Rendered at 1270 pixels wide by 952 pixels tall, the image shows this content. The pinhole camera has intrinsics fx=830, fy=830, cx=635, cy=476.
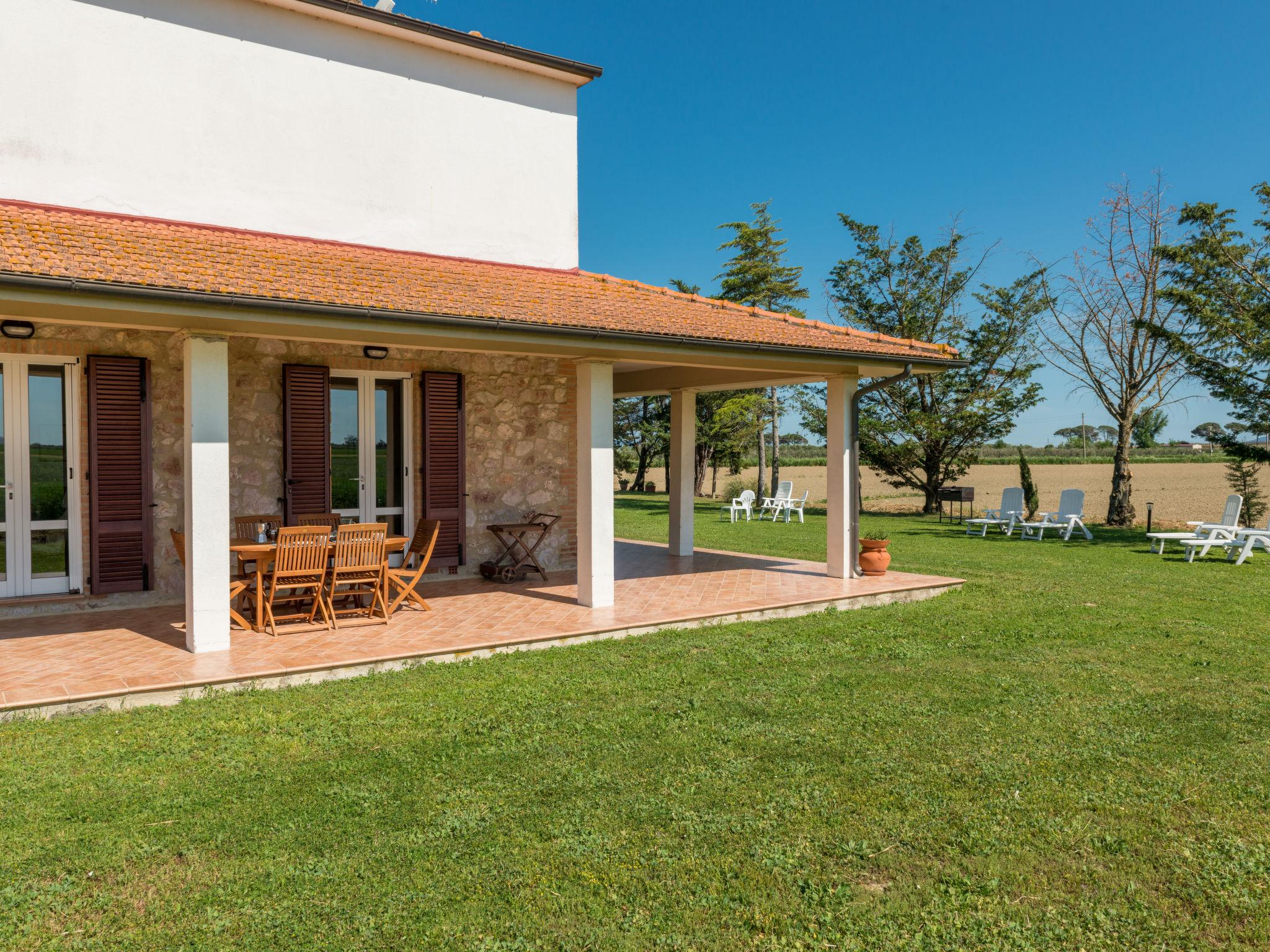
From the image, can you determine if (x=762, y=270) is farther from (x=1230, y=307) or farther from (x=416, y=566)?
(x=416, y=566)

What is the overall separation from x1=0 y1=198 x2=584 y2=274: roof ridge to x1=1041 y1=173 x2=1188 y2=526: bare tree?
16377mm

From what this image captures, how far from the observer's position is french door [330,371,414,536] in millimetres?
9898

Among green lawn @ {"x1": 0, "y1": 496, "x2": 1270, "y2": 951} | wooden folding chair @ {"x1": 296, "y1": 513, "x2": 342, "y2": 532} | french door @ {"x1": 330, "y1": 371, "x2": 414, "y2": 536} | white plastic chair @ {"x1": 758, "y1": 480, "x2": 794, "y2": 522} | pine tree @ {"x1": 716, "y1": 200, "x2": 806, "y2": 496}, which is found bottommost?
green lawn @ {"x1": 0, "y1": 496, "x2": 1270, "y2": 951}

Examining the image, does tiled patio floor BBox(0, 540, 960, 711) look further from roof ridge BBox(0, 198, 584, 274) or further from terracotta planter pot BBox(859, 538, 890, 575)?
roof ridge BBox(0, 198, 584, 274)

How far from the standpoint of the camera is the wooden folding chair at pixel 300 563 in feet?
24.0

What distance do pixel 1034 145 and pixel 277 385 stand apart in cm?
2203

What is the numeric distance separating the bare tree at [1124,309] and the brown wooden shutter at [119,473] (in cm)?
2063

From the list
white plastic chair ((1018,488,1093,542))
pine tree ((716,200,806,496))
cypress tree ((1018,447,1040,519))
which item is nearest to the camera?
white plastic chair ((1018,488,1093,542))

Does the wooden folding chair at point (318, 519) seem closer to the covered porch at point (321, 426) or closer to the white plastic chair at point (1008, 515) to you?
the covered porch at point (321, 426)

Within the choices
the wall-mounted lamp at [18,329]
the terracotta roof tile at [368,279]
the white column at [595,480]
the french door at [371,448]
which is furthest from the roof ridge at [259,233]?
the white column at [595,480]

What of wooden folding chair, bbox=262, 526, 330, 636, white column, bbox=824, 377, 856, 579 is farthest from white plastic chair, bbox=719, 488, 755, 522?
wooden folding chair, bbox=262, 526, 330, 636

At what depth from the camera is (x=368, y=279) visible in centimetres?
794

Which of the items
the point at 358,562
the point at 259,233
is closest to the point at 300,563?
the point at 358,562

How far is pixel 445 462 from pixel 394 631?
10.6ft
